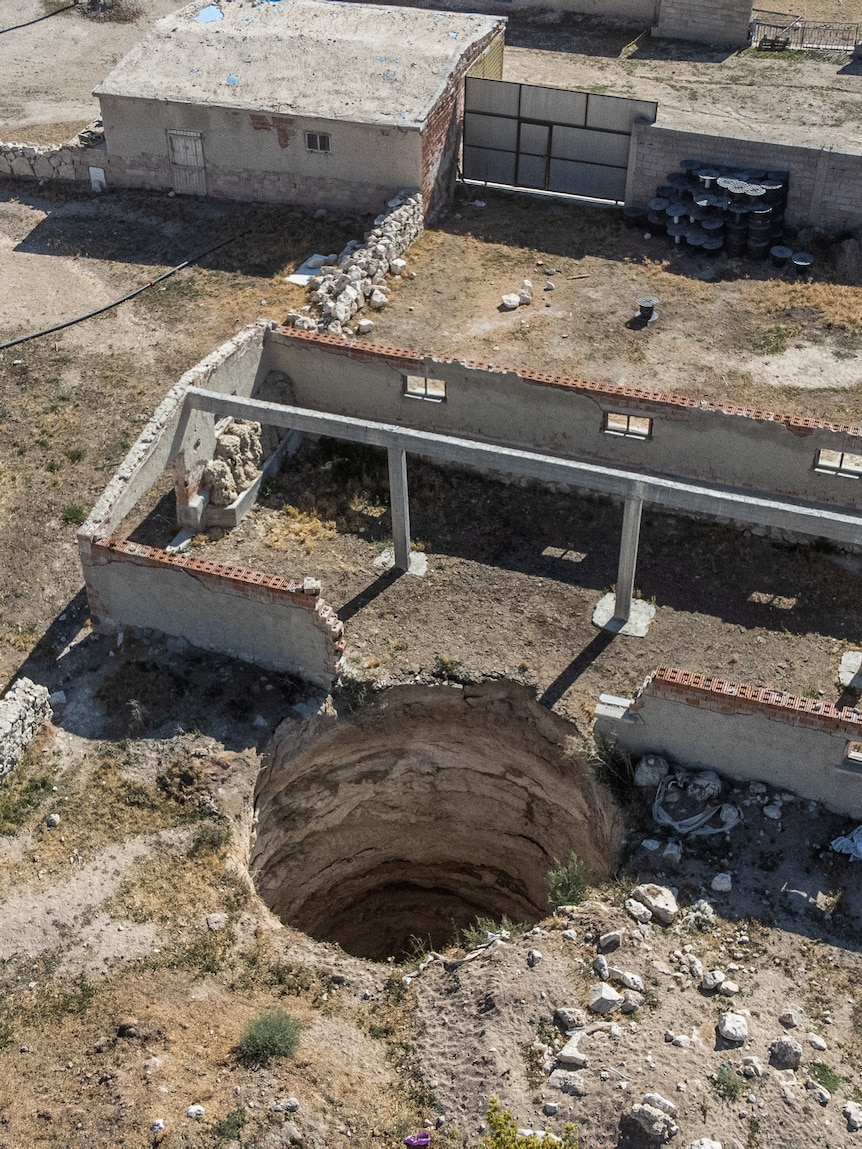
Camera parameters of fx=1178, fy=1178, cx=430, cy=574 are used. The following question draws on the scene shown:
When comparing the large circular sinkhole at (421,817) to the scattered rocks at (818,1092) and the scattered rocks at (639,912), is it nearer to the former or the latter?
the scattered rocks at (639,912)

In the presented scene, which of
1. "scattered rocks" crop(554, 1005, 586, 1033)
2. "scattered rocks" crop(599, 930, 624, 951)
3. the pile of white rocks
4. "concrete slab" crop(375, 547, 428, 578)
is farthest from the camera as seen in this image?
the pile of white rocks

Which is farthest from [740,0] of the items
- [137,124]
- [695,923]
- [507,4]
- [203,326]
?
[695,923]

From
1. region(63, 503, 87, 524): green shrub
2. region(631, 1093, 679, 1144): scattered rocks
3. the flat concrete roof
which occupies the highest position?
the flat concrete roof

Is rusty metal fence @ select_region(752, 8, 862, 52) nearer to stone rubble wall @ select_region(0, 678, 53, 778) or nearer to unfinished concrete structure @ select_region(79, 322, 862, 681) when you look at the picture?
unfinished concrete structure @ select_region(79, 322, 862, 681)

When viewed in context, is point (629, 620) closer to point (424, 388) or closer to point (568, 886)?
point (568, 886)

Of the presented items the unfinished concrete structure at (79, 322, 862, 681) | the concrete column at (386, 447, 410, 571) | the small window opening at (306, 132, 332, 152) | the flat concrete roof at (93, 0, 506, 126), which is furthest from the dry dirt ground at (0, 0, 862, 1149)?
the flat concrete roof at (93, 0, 506, 126)

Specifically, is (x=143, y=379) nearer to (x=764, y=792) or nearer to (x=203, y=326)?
(x=203, y=326)

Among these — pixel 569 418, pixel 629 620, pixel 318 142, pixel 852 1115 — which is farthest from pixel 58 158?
pixel 852 1115
